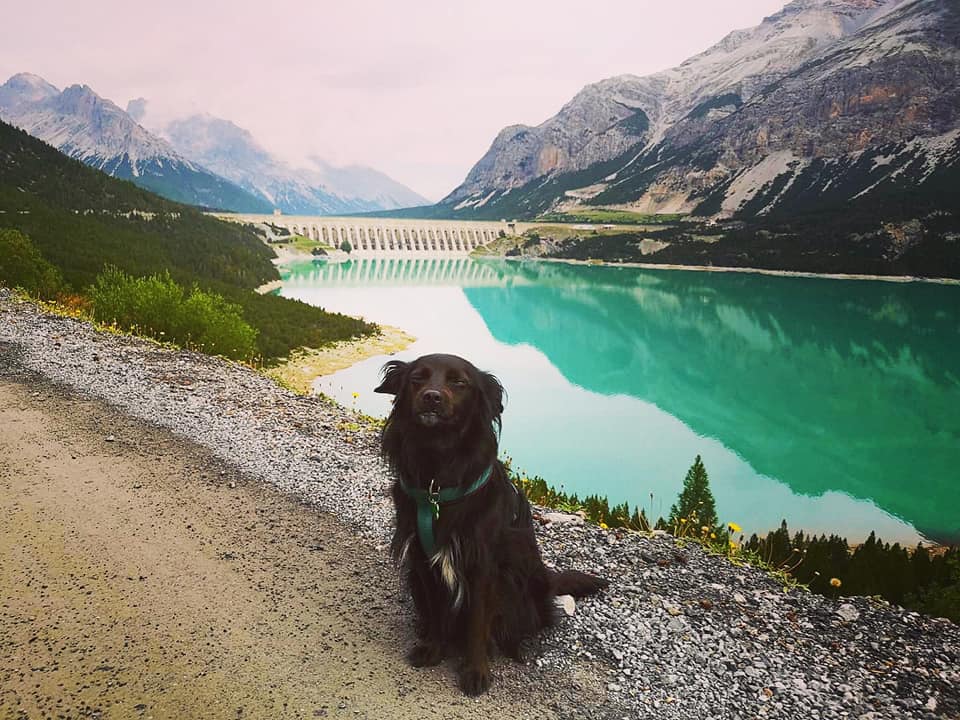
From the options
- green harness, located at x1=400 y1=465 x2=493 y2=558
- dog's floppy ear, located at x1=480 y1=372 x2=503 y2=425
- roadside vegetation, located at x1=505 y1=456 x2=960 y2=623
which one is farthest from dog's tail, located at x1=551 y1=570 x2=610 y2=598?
dog's floppy ear, located at x1=480 y1=372 x2=503 y2=425

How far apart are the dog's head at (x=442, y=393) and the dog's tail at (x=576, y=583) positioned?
67.0 inches

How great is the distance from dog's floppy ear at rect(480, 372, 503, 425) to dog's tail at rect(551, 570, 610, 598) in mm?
1627

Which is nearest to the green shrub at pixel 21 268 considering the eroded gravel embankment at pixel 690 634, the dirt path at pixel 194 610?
the eroded gravel embankment at pixel 690 634

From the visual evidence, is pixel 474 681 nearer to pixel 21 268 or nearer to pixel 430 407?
pixel 430 407

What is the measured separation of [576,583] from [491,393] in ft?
6.43

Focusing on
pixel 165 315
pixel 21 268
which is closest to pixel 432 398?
pixel 165 315

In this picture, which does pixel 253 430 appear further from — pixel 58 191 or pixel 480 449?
pixel 58 191

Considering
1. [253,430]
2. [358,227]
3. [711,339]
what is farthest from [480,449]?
[358,227]

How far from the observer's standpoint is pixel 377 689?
3496mm

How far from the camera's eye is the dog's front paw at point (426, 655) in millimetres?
3711

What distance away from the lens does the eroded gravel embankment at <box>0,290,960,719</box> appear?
3650mm

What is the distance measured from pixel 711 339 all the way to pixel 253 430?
3585 centimetres

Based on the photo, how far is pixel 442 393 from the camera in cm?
307

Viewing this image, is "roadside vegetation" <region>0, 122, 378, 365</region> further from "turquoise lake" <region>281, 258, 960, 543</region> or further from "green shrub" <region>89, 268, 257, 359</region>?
"turquoise lake" <region>281, 258, 960, 543</region>
